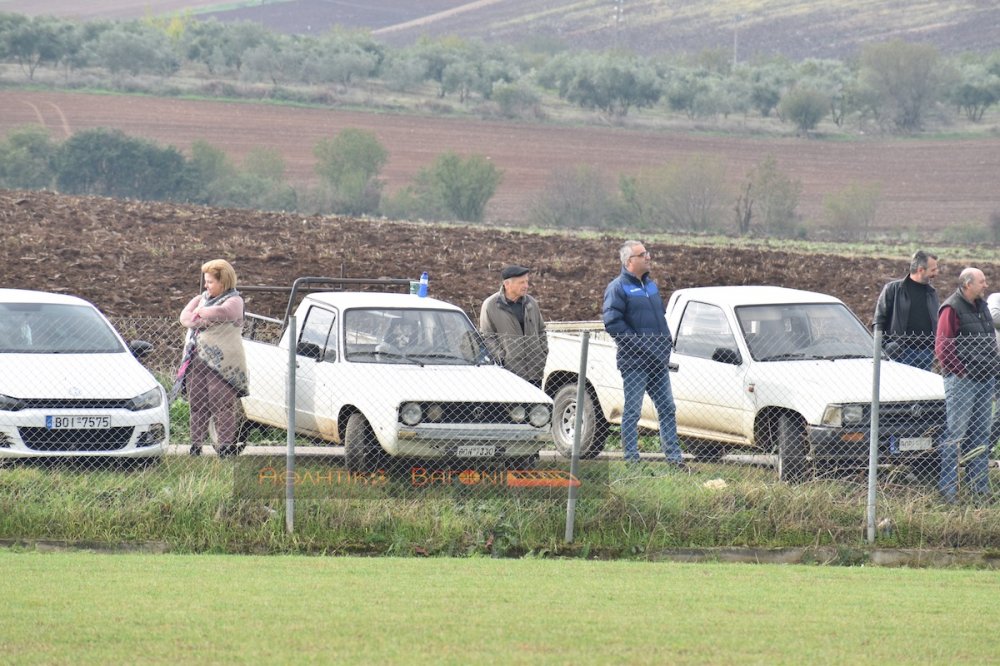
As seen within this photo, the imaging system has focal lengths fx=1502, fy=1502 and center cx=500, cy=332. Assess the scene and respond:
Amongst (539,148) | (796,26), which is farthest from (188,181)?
(796,26)

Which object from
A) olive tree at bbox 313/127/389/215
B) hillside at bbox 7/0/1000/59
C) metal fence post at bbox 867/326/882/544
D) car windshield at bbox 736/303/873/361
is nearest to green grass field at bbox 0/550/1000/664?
metal fence post at bbox 867/326/882/544

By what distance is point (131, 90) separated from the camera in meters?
102

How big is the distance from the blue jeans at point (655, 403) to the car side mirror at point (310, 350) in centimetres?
269

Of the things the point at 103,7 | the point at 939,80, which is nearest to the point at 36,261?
the point at 939,80

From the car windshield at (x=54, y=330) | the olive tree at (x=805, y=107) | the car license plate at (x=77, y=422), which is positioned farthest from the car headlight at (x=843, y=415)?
the olive tree at (x=805, y=107)

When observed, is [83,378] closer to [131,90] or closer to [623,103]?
[131,90]

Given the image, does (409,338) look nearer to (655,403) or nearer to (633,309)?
(633,309)

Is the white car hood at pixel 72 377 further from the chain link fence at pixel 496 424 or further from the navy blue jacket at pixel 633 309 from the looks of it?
the navy blue jacket at pixel 633 309

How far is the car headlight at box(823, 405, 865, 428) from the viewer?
41.9 feet

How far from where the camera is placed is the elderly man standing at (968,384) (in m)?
12.3

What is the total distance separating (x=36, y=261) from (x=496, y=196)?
56.6 metres

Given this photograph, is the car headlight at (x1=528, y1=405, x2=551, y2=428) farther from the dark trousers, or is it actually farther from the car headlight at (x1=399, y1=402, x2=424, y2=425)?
the dark trousers

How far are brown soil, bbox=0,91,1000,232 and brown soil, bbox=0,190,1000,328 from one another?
126 feet

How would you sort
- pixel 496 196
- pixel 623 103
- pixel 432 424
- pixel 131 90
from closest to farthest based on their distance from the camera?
pixel 432 424 → pixel 496 196 → pixel 131 90 → pixel 623 103
